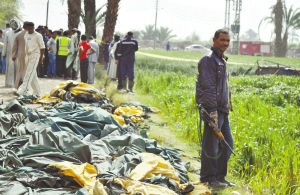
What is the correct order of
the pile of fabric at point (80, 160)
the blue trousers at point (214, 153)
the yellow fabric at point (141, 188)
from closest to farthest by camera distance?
the yellow fabric at point (141, 188)
the pile of fabric at point (80, 160)
the blue trousers at point (214, 153)

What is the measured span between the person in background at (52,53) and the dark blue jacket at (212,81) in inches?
430

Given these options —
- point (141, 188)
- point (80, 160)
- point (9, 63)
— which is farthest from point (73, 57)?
point (141, 188)

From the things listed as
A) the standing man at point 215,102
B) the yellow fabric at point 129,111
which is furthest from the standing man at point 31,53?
the standing man at point 215,102

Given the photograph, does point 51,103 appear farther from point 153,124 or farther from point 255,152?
point 255,152

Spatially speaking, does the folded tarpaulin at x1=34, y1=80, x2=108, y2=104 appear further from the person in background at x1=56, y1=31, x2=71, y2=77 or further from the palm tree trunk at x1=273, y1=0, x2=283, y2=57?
the palm tree trunk at x1=273, y1=0, x2=283, y2=57

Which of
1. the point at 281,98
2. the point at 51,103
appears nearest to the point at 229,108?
the point at 51,103

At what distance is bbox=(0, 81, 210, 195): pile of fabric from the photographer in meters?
3.61

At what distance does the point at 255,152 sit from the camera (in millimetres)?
5180

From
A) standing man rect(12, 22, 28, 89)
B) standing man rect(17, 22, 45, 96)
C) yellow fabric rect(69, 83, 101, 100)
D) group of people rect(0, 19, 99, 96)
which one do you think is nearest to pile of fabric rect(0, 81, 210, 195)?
yellow fabric rect(69, 83, 101, 100)

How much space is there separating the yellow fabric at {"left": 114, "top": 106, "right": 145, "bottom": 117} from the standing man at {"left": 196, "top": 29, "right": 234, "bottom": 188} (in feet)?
11.7

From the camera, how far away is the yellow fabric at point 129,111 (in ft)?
25.9

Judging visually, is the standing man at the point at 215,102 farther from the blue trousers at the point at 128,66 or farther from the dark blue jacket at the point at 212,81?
the blue trousers at the point at 128,66

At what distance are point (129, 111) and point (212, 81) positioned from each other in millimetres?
4108

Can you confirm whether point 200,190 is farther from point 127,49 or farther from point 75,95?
point 127,49
